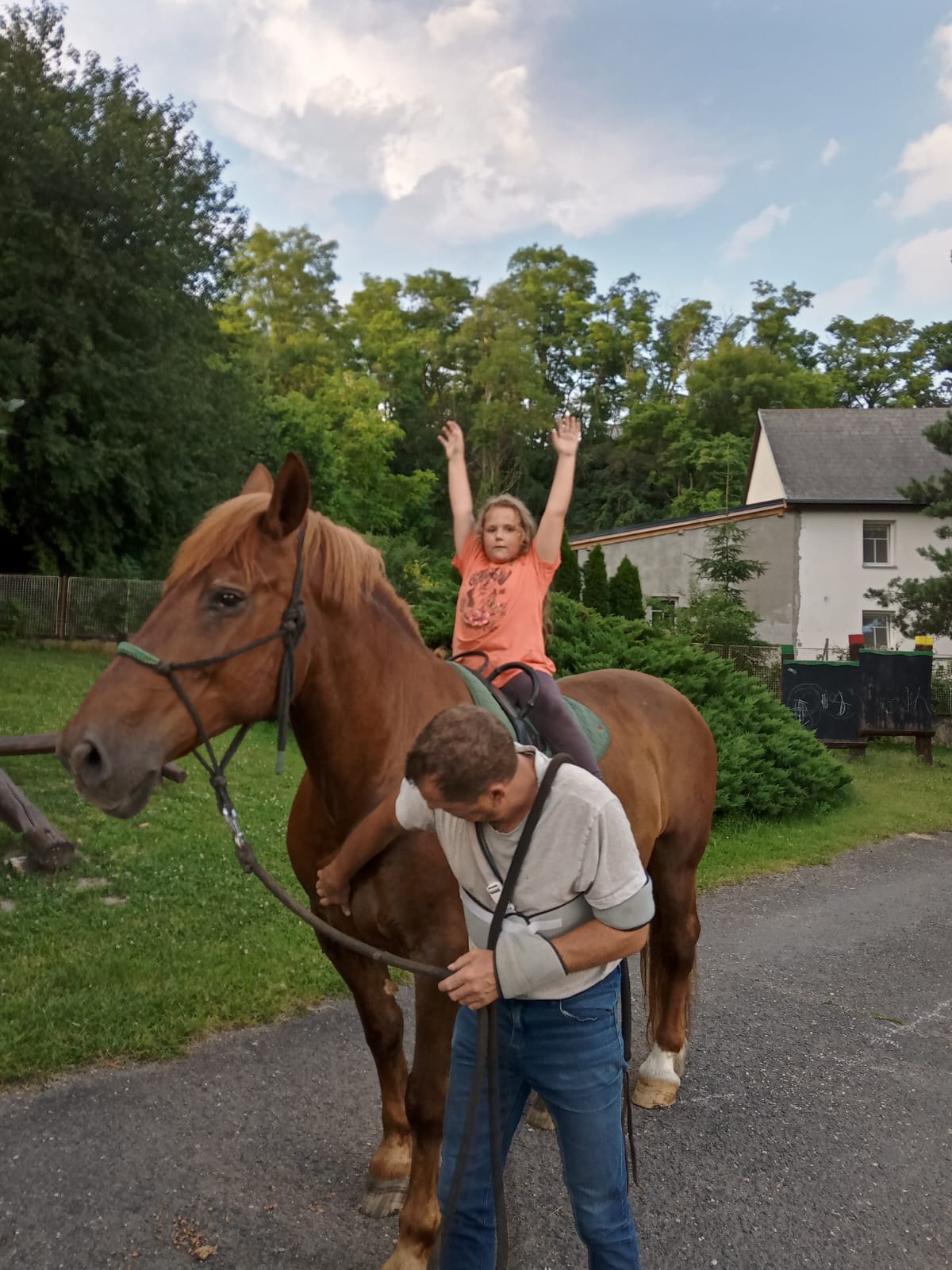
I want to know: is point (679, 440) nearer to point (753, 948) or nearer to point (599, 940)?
point (753, 948)

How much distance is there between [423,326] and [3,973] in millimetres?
52806

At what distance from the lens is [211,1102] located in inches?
147

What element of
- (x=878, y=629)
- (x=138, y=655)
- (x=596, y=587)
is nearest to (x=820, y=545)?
(x=878, y=629)

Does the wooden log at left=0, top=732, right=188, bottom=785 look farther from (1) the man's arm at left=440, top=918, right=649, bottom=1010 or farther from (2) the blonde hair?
(1) the man's arm at left=440, top=918, right=649, bottom=1010

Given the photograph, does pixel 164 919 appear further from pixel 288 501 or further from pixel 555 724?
pixel 288 501

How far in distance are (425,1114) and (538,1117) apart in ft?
3.90

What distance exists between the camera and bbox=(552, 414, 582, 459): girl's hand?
12.5 feet

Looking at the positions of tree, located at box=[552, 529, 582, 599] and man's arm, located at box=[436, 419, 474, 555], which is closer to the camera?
man's arm, located at box=[436, 419, 474, 555]

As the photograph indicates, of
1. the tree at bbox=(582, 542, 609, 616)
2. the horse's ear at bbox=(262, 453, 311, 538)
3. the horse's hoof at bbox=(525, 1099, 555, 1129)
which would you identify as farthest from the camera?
the tree at bbox=(582, 542, 609, 616)

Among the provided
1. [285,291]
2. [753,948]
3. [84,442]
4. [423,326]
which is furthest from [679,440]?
[753,948]

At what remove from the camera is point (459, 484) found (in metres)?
4.03

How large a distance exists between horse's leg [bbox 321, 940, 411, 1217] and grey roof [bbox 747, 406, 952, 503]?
26.9m

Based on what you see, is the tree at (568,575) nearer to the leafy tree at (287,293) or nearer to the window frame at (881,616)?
the window frame at (881,616)

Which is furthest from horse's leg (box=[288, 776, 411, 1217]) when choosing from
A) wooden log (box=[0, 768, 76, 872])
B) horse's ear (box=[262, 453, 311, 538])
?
wooden log (box=[0, 768, 76, 872])
